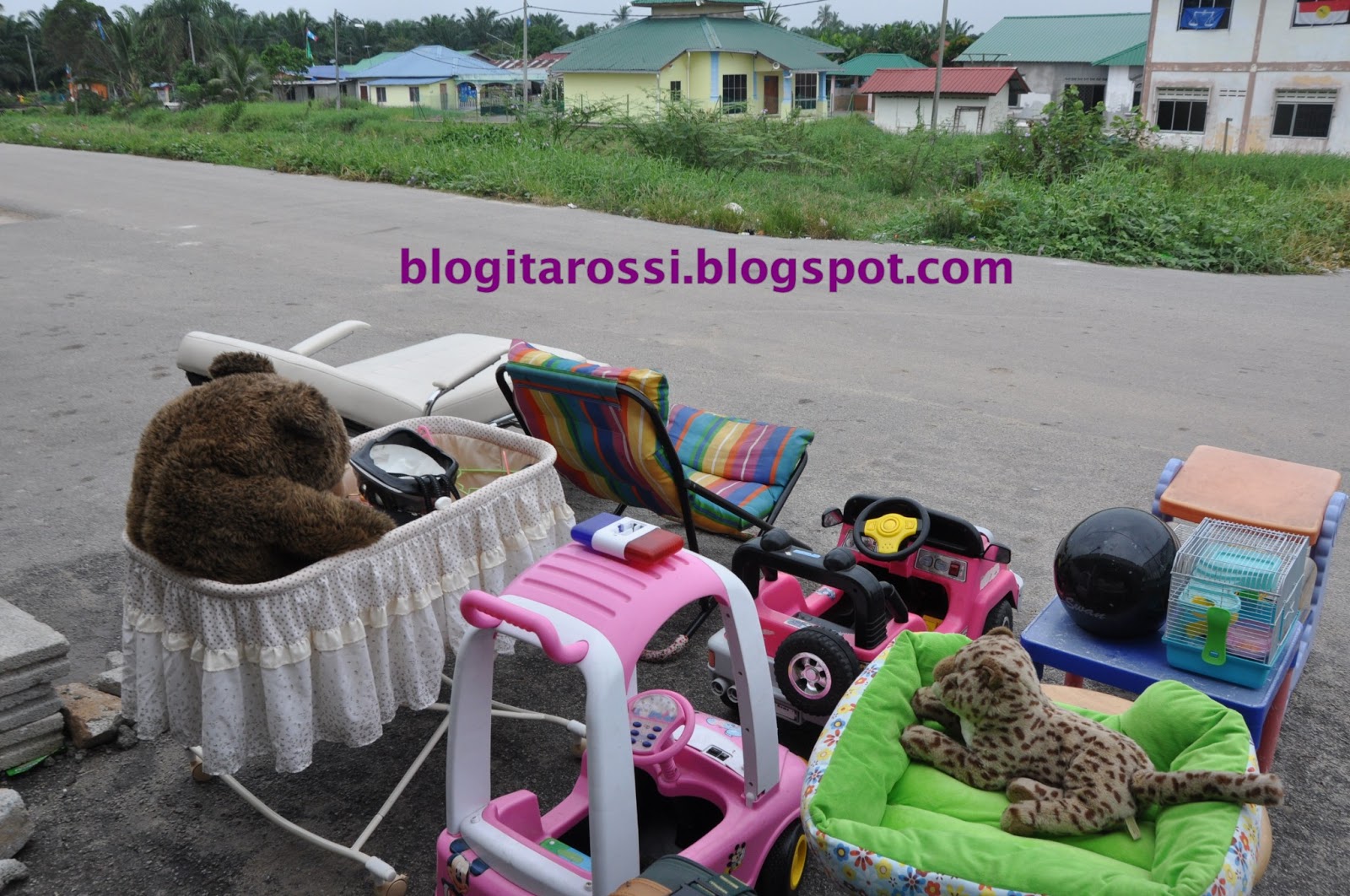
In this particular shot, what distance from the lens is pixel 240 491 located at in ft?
7.47

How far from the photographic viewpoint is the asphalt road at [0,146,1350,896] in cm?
271

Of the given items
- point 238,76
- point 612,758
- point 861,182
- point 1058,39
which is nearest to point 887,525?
point 612,758

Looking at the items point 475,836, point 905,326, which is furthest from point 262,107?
point 475,836

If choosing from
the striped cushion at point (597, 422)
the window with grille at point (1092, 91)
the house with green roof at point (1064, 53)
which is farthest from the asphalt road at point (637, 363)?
the window with grille at point (1092, 91)

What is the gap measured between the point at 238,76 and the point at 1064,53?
33.1 m

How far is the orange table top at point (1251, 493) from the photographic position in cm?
294

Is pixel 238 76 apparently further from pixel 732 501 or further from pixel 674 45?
pixel 732 501

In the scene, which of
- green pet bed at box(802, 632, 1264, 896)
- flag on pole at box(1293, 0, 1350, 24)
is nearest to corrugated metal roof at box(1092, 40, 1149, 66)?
flag on pole at box(1293, 0, 1350, 24)

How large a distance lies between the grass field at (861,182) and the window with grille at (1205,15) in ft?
24.8

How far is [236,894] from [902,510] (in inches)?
83.7

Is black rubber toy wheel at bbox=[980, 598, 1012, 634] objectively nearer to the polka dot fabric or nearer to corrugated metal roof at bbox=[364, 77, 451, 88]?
the polka dot fabric

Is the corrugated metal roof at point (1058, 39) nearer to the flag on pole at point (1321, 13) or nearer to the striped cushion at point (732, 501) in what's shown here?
the flag on pole at point (1321, 13)

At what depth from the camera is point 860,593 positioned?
2.87 m

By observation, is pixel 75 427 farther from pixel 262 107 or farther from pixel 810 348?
pixel 262 107
